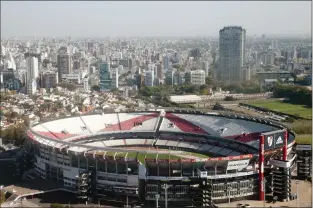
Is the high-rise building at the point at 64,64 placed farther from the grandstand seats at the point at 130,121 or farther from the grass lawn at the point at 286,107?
the grandstand seats at the point at 130,121

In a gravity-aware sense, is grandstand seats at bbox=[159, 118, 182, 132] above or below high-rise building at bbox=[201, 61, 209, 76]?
below

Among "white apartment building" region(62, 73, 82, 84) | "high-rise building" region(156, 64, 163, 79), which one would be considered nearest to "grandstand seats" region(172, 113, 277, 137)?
"white apartment building" region(62, 73, 82, 84)

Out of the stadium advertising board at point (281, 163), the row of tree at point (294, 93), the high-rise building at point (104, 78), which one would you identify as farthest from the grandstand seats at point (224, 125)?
the high-rise building at point (104, 78)

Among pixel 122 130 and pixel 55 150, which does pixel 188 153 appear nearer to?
pixel 122 130

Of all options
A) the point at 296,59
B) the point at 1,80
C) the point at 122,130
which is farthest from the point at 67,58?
the point at 122,130

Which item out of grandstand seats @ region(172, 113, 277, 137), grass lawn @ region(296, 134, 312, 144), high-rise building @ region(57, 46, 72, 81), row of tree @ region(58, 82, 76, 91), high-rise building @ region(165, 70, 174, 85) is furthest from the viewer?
high-rise building @ region(57, 46, 72, 81)

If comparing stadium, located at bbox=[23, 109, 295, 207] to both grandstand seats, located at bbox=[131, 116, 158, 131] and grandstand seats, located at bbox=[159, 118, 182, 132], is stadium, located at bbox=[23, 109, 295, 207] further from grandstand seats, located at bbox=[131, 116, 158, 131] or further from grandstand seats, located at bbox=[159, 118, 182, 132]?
grandstand seats, located at bbox=[131, 116, 158, 131]
